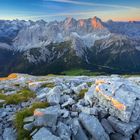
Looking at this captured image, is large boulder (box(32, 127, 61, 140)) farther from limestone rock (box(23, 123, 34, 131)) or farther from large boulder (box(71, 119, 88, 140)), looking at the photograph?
large boulder (box(71, 119, 88, 140))

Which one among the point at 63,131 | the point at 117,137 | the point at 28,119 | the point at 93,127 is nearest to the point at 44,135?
the point at 63,131

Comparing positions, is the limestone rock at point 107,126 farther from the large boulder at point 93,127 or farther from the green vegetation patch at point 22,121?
the green vegetation patch at point 22,121

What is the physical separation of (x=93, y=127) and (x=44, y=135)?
3.68m

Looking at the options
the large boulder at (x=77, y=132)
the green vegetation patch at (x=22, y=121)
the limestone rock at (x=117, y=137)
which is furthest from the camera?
the limestone rock at (x=117, y=137)

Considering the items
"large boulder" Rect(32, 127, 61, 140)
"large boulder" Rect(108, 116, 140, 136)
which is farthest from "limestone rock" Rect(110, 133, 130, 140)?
"large boulder" Rect(32, 127, 61, 140)

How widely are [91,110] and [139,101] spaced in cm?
404

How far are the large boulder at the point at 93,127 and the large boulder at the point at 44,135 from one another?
9.38ft

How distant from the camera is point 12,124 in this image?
2028cm

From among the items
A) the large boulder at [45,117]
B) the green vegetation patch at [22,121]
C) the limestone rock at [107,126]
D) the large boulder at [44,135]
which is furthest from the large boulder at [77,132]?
the green vegetation patch at [22,121]

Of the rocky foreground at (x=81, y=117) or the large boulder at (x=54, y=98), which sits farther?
the large boulder at (x=54, y=98)

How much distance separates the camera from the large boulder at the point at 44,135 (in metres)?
17.5

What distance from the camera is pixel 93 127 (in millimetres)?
19281

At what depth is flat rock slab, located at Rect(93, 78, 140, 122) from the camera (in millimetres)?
20141

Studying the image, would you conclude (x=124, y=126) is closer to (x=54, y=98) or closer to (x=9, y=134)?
(x=54, y=98)
